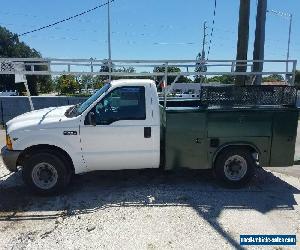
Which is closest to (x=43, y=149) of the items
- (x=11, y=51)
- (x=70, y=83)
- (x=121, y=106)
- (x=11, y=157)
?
(x=11, y=157)

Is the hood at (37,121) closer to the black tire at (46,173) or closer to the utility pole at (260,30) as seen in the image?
the black tire at (46,173)

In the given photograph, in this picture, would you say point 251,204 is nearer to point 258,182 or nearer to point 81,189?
point 258,182

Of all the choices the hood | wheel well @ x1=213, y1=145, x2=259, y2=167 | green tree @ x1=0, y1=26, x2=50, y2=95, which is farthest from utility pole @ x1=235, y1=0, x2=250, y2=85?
green tree @ x1=0, y1=26, x2=50, y2=95

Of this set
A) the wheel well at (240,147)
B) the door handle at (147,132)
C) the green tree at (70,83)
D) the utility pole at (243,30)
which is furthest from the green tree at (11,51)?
the wheel well at (240,147)

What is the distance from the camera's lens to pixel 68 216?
503cm

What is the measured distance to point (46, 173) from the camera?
5773mm

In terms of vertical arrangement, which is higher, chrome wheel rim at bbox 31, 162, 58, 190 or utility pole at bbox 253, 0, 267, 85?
utility pole at bbox 253, 0, 267, 85

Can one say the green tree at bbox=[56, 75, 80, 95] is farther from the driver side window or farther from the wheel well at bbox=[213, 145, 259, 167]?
the wheel well at bbox=[213, 145, 259, 167]

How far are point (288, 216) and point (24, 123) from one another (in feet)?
15.0

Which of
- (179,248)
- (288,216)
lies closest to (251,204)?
(288,216)

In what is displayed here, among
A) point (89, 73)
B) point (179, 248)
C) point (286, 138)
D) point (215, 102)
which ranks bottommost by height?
point (179, 248)

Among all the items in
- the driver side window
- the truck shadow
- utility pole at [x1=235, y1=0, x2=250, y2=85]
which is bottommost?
the truck shadow

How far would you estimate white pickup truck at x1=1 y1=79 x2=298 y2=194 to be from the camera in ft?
18.5

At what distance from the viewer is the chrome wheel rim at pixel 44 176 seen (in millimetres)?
5738
